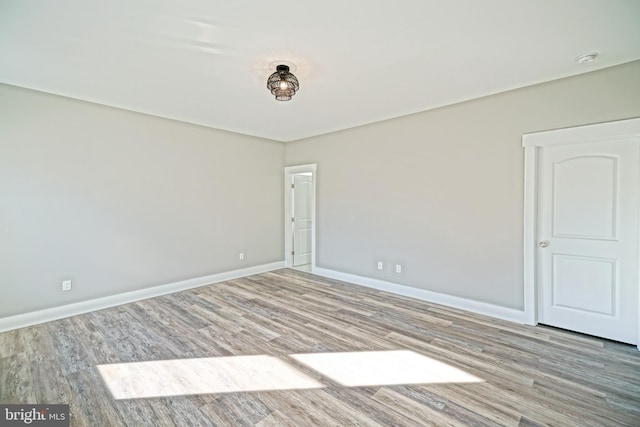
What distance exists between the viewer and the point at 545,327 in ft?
10.2

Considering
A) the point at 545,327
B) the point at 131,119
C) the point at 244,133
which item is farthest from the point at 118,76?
the point at 545,327

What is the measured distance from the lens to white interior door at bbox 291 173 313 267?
19.7 feet

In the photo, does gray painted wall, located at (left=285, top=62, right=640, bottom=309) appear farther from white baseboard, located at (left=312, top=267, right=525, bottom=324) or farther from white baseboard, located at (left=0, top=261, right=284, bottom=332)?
white baseboard, located at (left=0, top=261, right=284, bottom=332)

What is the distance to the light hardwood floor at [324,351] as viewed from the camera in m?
1.85

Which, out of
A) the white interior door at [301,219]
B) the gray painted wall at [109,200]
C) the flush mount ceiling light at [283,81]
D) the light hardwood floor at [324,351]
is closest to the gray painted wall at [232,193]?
the gray painted wall at [109,200]

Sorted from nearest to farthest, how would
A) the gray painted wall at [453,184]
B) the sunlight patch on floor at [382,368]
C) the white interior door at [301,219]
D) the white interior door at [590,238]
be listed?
the sunlight patch on floor at [382,368] < the white interior door at [590,238] < the gray painted wall at [453,184] < the white interior door at [301,219]

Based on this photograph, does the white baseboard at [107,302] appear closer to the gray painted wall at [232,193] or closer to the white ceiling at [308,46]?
the gray painted wall at [232,193]

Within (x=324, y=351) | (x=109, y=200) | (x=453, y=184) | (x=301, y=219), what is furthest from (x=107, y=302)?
(x=453, y=184)

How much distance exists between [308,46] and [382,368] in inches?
107

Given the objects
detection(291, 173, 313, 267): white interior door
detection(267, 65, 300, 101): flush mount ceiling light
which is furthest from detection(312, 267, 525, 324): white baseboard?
detection(267, 65, 300, 101): flush mount ceiling light

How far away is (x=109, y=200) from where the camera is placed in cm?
373

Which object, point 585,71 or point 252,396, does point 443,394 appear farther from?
point 585,71

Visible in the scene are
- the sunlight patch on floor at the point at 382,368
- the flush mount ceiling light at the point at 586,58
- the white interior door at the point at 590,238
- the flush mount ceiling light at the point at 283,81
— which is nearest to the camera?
the sunlight patch on floor at the point at 382,368

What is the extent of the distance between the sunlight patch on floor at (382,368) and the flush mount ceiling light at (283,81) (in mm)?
2407
